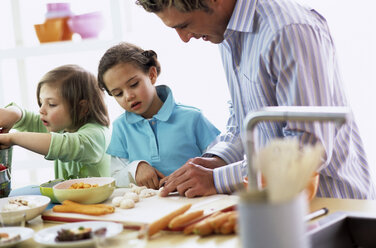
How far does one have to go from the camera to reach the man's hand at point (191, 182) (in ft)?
5.07

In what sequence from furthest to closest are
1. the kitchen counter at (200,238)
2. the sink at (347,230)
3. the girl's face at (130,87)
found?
the girl's face at (130,87), the sink at (347,230), the kitchen counter at (200,238)

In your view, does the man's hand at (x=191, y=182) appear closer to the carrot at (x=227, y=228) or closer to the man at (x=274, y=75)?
the man at (x=274, y=75)

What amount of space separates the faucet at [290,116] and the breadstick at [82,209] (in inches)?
21.8

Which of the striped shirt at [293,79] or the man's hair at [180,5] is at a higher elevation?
the man's hair at [180,5]

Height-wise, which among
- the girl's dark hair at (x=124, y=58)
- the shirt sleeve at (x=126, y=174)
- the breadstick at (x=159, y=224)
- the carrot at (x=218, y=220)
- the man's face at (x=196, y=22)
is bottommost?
the shirt sleeve at (x=126, y=174)

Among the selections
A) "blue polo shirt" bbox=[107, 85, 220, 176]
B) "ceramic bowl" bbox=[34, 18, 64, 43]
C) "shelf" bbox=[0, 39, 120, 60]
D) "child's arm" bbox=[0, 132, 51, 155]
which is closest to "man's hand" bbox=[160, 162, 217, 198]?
"blue polo shirt" bbox=[107, 85, 220, 176]

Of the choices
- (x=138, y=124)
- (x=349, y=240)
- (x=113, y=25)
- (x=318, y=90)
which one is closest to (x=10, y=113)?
(x=138, y=124)

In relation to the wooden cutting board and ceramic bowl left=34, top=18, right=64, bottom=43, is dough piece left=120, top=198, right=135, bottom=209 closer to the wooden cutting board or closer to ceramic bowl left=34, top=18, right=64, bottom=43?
the wooden cutting board

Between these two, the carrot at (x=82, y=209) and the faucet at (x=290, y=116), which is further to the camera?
the carrot at (x=82, y=209)

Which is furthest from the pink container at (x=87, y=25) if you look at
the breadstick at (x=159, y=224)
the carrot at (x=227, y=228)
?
the carrot at (x=227, y=228)

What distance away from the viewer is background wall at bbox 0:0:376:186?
301cm

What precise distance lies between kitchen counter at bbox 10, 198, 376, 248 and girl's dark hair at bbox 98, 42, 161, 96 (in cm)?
104

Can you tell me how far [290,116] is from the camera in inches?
37.0

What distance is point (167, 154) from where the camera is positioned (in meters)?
2.26
